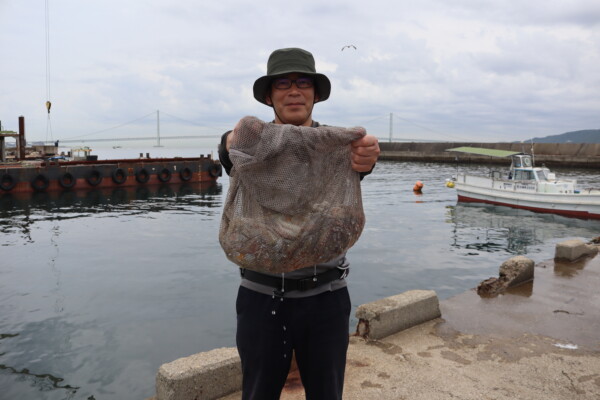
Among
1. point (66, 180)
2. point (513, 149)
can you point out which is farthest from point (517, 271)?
point (513, 149)

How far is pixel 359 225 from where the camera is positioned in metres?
2.23

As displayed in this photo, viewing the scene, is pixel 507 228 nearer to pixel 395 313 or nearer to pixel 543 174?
pixel 543 174

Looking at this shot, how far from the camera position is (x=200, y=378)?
146 inches

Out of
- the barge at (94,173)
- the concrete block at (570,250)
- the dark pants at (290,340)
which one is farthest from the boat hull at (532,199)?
the dark pants at (290,340)

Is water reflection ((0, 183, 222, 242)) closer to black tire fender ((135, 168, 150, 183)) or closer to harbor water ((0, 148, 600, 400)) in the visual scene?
harbor water ((0, 148, 600, 400))

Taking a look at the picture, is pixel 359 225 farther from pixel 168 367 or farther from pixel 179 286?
pixel 179 286

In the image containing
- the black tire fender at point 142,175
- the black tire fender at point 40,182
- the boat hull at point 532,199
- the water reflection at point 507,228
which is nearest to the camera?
the water reflection at point 507,228

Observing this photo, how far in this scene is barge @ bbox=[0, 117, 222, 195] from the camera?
1141 inches

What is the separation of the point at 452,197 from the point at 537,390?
28.3m

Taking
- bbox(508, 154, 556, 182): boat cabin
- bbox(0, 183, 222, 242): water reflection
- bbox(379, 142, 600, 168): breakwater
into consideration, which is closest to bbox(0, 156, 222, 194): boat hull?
bbox(0, 183, 222, 242): water reflection

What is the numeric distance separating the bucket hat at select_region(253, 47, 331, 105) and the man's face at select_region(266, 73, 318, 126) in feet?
0.14

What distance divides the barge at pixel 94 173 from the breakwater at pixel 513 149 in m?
24.7

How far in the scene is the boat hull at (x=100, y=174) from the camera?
94.9ft

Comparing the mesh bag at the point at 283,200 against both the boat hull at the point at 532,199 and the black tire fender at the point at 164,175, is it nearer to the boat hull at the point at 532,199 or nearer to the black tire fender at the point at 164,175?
the boat hull at the point at 532,199
